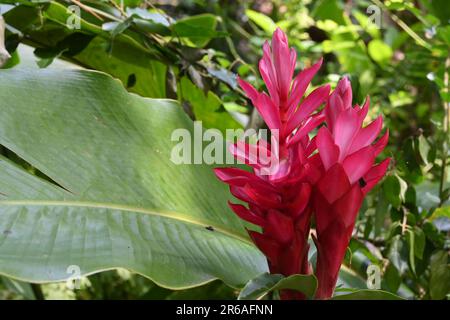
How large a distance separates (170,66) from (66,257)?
1.93ft

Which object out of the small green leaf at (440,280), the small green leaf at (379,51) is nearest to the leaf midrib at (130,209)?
the small green leaf at (440,280)

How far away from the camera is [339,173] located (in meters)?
0.51

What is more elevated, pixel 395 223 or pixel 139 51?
pixel 139 51

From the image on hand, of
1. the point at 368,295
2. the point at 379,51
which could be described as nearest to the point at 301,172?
the point at 368,295

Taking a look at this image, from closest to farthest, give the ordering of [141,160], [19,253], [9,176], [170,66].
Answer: [19,253] < [9,176] < [141,160] < [170,66]

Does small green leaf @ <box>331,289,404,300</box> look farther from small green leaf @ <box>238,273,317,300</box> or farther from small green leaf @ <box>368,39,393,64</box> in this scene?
small green leaf @ <box>368,39,393,64</box>

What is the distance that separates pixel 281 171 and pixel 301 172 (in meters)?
0.02

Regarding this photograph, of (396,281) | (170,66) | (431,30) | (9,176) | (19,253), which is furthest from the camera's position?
(431,30)

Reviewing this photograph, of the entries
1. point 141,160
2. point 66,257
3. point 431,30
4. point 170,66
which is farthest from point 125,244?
point 431,30

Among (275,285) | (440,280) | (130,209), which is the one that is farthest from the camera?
(440,280)

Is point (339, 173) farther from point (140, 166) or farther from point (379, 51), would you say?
point (379, 51)

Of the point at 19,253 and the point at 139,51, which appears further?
the point at 139,51

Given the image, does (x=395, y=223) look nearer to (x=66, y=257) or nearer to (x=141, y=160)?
(x=141, y=160)

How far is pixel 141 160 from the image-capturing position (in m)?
0.71
